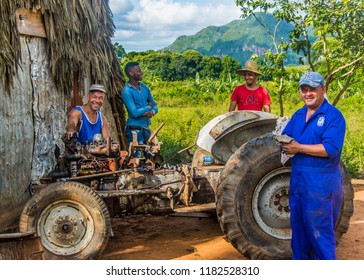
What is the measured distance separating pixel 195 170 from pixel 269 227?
1.03 m

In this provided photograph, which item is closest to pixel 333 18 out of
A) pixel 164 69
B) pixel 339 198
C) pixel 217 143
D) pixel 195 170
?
pixel 217 143

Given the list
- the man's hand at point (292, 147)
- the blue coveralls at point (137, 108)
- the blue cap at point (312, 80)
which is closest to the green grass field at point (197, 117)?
the blue coveralls at point (137, 108)

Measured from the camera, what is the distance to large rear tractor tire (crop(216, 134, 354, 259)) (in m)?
5.12

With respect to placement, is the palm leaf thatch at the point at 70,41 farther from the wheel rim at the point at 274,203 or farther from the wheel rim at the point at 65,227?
the wheel rim at the point at 274,203

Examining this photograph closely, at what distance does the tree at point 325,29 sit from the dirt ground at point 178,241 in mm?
3289

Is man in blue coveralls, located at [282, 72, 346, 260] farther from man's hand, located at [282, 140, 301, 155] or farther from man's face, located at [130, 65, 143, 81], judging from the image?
man's face, located at [130, 65, 143, 81]

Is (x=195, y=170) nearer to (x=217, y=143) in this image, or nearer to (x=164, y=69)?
(x=217, y=143)

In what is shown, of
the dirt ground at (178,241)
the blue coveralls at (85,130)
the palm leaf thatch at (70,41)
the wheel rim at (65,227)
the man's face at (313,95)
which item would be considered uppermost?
the palm leaf thatch at (70,41)

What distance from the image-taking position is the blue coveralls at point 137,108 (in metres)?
7.14

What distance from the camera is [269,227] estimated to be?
208 inches

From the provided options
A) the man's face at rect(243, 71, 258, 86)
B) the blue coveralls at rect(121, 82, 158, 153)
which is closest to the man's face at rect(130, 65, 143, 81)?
the blue coveralls at rect(121, 82, 158, 153)

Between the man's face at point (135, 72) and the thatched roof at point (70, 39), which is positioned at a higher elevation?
the thatched roof at point (70, 39)

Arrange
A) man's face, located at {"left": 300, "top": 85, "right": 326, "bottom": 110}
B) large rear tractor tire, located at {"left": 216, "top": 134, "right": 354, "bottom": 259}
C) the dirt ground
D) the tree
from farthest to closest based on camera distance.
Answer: the tree → the dirt ground → large rear tractor tire, located at {"left": 216, "top": 134, "right": 354, "bottom": 259} → man's face, located at {"left": 300, "top": 85, "right": 326, "bottom": 110}

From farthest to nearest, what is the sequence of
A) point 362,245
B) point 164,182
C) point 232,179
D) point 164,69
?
point 164,69 → point 362,245 → point 164,182 → point 232,179
